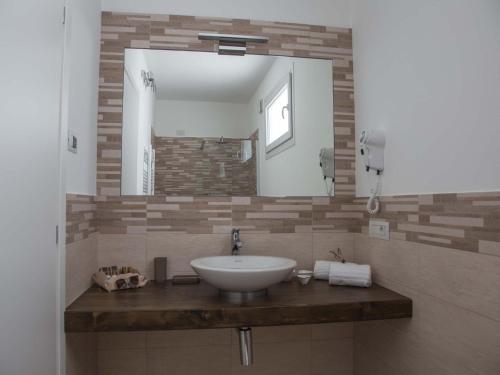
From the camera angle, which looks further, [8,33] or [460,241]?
[460,241]

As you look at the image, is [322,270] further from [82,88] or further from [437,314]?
[82,88]

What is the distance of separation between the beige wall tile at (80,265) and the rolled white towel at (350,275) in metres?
1.15

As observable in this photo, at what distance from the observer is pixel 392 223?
1519 millimetres

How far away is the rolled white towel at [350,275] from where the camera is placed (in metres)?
1.55

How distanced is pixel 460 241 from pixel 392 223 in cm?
39

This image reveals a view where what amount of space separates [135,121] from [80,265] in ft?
2.65

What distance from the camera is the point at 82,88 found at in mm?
1502

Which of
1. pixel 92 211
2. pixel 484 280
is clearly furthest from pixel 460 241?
pixel 92 211

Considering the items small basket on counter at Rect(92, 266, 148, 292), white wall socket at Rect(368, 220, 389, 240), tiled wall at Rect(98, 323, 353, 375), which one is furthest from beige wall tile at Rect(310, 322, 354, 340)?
small basket on counter at Rect(92, 266, 148, 292)

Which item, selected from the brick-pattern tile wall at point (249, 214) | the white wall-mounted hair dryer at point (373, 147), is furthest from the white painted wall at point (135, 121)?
the white wall-mounted hair dryer at point (373, 147)

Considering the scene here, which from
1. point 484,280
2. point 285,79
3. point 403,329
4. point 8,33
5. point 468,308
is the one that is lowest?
point 403,329

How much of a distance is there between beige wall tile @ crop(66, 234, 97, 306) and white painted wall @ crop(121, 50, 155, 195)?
338 millimetres

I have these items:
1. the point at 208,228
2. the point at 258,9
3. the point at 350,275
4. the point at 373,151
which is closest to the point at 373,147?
the point at 373,151

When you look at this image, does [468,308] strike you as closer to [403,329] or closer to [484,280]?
[484,280]
